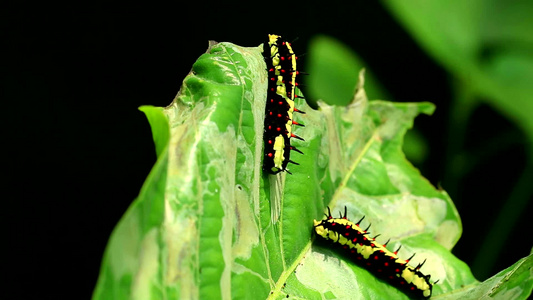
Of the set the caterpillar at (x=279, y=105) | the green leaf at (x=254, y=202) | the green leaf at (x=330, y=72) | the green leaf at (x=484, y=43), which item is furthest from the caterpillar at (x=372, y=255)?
the green leaf at (x=330, y=72)

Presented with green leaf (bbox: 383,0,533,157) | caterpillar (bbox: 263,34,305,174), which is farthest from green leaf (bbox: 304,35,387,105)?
caterpillar (bbox: 263,34,305,174)

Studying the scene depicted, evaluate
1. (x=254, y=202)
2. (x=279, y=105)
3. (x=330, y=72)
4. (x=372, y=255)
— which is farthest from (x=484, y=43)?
(x=254, y=202)

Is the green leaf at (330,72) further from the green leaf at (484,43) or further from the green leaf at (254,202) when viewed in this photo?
the green leaf at (254,202)

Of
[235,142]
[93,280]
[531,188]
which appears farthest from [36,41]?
[531,188]

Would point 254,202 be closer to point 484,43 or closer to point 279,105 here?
point 279,105

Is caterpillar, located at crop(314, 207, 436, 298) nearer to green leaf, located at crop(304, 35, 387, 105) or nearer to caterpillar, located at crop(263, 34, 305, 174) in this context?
caterpillar, located at crop(263, 34, 305, 174)

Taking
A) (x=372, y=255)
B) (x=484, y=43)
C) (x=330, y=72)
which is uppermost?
(x=484, y=43)

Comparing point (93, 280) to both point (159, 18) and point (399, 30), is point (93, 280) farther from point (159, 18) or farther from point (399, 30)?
point (399, 30)
